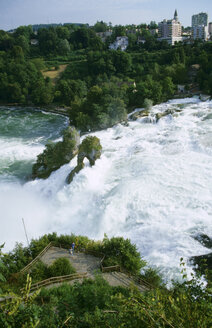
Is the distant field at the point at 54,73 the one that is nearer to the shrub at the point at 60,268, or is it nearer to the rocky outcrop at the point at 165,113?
the rocky outcrop at the point at 165,113

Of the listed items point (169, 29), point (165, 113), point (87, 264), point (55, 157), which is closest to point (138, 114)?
point (165, 113)

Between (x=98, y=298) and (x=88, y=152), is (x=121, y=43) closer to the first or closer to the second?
(x=88, y=152)

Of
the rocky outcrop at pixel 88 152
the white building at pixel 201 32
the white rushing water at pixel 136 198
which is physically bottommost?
the white rushing water at pixel 136 198

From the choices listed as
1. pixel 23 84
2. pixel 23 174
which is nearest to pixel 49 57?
pixel 23 84

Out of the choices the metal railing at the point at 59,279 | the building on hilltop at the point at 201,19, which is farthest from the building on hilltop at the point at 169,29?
the metal railing at the point at 59,279

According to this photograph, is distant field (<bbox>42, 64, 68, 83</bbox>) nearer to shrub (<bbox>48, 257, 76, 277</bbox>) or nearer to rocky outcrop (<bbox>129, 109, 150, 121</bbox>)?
rocky outcrop (<bbox>129, 109, 150, 121</bbox>)

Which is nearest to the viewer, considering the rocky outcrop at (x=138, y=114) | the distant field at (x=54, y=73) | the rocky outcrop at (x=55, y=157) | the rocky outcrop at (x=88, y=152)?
the rocky outcrop at (x=88, y=152)
